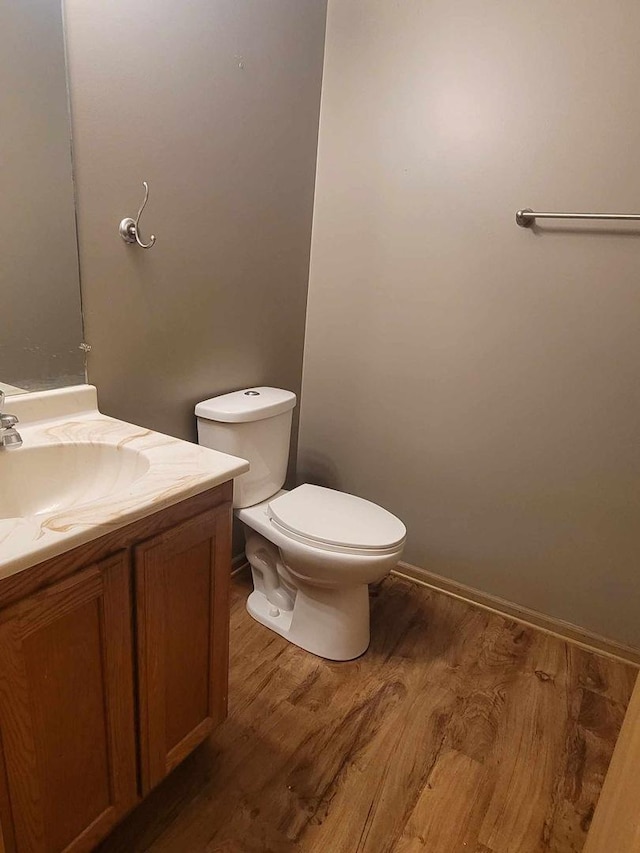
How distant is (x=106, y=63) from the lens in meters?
1.25

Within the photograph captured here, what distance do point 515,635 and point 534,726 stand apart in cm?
40

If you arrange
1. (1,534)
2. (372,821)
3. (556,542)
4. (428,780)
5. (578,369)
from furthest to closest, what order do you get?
(556,542) < (578,369) < (428,780) < (372,821) < (1,534)

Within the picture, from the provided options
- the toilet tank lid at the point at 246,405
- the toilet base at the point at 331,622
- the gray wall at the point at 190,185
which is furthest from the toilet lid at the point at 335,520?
the gray wall at the point at 190,185

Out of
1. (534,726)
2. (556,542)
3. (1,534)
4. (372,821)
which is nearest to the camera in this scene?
(1,534)

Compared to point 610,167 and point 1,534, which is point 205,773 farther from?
point 610,167

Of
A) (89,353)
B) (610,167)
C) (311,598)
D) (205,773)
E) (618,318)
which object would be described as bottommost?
(205,773)

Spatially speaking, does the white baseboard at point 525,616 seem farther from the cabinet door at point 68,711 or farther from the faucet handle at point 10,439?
the faucet handle at point 10,439

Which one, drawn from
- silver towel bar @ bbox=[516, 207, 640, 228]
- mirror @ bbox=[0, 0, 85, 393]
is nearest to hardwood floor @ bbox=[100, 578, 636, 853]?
mirror @ bbox=[0, 0, 85, 393]

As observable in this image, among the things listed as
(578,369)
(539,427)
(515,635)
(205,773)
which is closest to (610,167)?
(578,369)

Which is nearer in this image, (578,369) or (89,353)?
(89,353)

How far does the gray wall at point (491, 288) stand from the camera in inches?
62.6

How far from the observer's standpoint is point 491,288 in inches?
70.8

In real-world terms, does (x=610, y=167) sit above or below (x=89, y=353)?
above

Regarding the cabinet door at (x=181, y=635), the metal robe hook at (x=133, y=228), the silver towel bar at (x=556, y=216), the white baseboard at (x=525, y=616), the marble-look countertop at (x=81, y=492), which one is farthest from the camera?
the white baseboard at (x=525, y=616)
